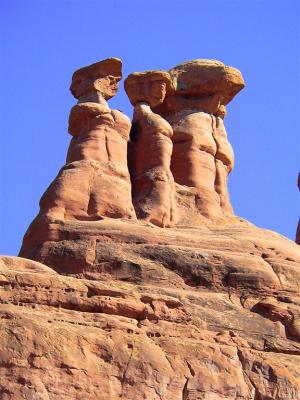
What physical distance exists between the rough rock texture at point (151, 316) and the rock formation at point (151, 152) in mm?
1644

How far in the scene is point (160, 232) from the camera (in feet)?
141

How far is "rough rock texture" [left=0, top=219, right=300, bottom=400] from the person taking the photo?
3581 cm

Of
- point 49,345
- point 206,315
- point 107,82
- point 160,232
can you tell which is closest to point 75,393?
point 49,345

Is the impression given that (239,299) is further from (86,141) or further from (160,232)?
(86,141)

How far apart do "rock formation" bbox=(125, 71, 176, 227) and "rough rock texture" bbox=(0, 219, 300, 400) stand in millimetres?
1644

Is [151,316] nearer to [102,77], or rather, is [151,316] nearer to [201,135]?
[201,135]

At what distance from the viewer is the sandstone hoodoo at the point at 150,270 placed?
36.3 meters

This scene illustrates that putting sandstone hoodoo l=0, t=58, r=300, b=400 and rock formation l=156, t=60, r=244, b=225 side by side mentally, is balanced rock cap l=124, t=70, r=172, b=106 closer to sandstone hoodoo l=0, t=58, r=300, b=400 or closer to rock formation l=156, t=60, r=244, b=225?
sandstone hoodoo l=0, t=58, r=300, b=400

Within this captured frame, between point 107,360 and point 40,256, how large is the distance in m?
6.45

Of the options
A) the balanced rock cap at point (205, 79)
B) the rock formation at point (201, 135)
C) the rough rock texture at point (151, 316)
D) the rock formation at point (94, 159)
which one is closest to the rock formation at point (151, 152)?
the rock formation at point (94, 159)

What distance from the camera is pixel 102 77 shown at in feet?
162

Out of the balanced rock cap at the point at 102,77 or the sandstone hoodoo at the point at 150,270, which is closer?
the sandstone hoodoo at the point at 150,270

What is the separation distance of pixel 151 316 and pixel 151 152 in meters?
10.3

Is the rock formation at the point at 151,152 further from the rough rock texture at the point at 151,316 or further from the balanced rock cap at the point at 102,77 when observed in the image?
the rough rock texture at the point at 151,316
